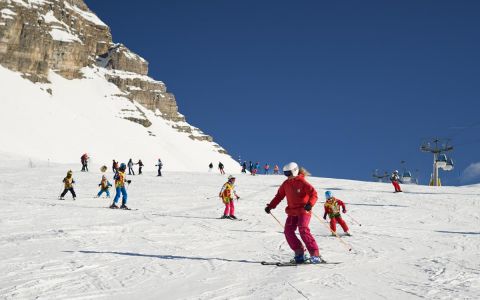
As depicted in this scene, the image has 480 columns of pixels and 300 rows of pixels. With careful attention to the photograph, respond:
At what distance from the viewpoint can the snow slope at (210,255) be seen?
554 centimetres

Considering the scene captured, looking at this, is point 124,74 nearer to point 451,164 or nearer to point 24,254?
point 451,164

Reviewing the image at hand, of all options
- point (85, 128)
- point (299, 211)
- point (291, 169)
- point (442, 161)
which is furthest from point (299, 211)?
point (85, 128)

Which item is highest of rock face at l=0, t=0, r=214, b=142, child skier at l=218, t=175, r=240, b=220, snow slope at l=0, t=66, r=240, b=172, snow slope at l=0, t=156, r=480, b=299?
rock face at l=0, t=0, r=214, b=142

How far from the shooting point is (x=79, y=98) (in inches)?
5315

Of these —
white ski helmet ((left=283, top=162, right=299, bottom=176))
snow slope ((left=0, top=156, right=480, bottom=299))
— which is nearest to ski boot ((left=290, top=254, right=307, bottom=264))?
snow slope ((left=0, top=156, right=480, bottom=299))

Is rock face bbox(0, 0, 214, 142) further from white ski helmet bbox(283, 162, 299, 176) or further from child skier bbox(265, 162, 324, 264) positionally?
child skier bbox(265, 162, 324, 264)

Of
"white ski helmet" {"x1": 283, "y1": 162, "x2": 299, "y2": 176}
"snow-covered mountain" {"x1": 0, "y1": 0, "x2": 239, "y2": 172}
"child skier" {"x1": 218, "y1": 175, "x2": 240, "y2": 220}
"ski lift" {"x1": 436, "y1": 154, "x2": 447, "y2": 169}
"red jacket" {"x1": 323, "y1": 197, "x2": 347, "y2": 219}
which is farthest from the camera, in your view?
"snow-covered mountain" {"x1": 0, "y1": 0, "x2": 239, "y2": 172}

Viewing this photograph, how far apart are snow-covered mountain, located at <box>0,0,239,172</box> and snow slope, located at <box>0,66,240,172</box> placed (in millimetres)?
323

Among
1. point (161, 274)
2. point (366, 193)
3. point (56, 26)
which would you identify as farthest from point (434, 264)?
point (56, 26)

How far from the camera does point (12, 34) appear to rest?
403 ft

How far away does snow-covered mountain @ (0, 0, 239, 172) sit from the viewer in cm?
10019

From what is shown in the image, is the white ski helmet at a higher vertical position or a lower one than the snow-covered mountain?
lower

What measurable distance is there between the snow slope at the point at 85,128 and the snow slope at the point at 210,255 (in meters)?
72.5

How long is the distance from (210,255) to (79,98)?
5393 inches
